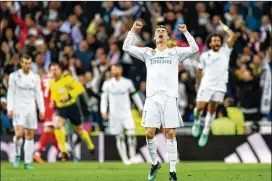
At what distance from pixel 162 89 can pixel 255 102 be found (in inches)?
449

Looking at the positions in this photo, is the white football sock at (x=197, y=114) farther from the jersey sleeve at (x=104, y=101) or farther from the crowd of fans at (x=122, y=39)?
the crowd of fans at (x=122, y=39)

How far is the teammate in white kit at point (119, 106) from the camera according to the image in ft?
80.8

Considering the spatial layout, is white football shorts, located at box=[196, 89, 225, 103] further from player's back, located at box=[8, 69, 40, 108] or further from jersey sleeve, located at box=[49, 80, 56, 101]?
jersey sleeve, located at box=[49, 80, 56, 101]

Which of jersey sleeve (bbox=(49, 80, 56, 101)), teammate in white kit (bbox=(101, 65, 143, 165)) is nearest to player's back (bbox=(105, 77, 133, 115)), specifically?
teammate in white kit (bbox=(101, 65, 143, 165))

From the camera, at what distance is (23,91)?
72.1ft

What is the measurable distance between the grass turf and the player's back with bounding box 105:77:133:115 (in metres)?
1.58

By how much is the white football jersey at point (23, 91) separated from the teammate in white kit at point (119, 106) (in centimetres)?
289

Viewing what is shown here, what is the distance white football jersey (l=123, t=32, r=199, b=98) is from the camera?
16.1 m

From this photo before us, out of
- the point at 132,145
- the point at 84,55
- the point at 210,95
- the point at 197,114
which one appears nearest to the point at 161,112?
the point at 210,95

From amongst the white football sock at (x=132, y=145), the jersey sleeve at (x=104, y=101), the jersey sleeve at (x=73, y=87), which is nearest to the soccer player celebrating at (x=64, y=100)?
the jersey sleeve at (x=73, y=87)

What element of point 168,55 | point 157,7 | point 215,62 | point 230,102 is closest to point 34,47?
point 157,7

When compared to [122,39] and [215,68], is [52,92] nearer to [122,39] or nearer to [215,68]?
[215,68]

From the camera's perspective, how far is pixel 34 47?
28781mm

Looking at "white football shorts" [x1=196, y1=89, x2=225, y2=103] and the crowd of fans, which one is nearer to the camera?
"white football shorts" [x1=196, y1=89, x2=225, y2=103]
